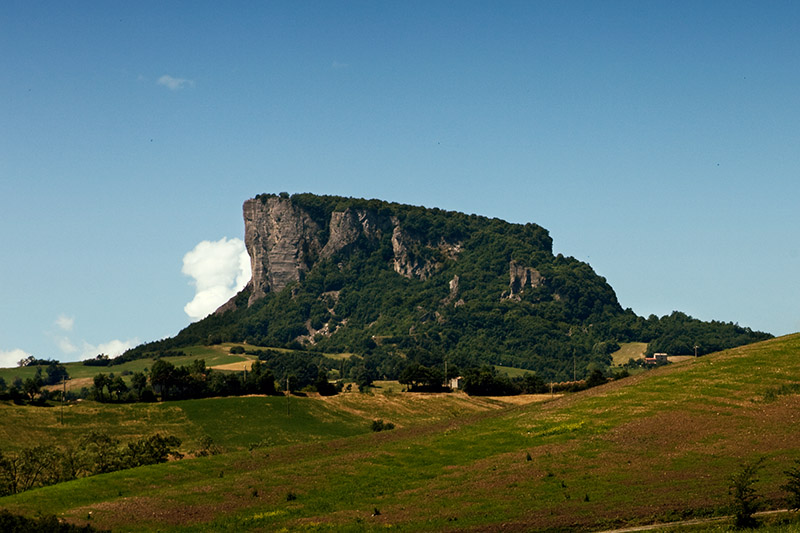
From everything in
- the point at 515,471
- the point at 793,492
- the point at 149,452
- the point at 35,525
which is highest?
the point at 149,452

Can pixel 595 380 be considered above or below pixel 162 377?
below

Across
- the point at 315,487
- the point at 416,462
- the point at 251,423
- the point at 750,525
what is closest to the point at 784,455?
the point at 750,525

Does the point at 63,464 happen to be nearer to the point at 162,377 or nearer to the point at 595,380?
the point at 162,377

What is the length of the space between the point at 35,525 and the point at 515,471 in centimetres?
3836

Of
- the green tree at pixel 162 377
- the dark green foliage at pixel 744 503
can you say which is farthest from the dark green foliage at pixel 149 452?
the green tree at pixel 162 377

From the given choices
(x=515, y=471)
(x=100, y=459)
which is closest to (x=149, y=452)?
(x=100, y=459)

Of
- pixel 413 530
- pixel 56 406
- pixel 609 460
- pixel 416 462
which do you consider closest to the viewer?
pixel 413 530

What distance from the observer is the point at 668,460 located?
74125 millimetres

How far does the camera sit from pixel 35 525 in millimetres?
61375

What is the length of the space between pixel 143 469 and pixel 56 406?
9980 centimetres

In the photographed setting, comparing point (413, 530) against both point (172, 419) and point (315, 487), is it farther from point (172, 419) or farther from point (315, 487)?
point (172, 419)

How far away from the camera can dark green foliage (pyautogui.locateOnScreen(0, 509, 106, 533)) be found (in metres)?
60.6

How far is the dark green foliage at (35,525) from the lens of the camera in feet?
199

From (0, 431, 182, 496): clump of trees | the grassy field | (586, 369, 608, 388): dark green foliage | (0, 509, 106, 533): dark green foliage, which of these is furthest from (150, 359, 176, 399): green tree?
(0, 509, 106, 533): dark green foliage
